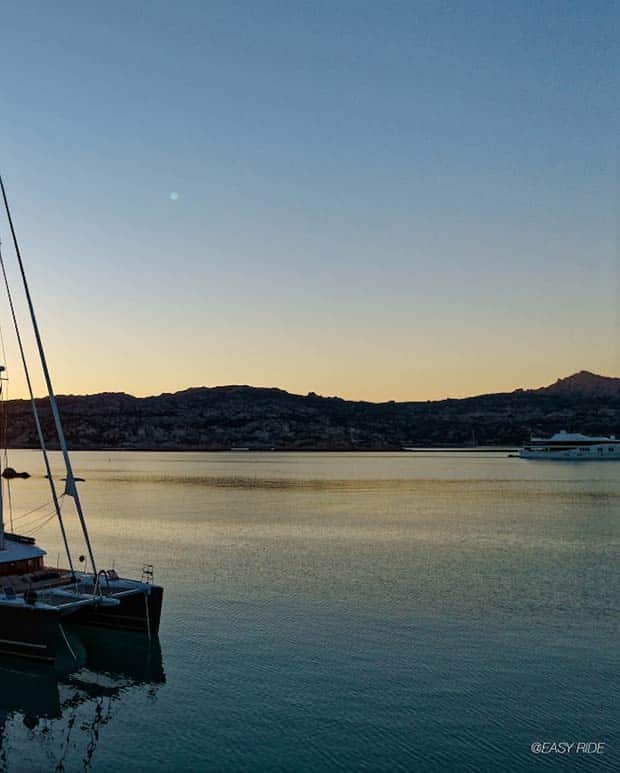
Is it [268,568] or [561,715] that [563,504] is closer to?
[268,568]

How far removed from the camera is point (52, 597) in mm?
25203

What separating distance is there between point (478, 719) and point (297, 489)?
271 ft

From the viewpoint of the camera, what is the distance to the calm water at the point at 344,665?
18.2 m

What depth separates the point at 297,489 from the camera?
102 m

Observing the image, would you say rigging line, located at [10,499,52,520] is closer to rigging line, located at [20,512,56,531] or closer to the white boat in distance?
rigging line, located at [20,512,56,531]

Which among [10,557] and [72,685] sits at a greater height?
[10,557]

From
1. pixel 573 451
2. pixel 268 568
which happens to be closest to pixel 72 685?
pixel 268 568

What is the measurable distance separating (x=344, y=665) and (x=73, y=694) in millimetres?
8727

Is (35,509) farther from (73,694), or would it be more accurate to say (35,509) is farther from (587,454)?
(587,454)

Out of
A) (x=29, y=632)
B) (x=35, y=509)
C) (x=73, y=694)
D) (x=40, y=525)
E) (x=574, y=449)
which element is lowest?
(x=35, y=509)

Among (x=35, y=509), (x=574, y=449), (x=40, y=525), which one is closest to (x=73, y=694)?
(x=40, y=525)

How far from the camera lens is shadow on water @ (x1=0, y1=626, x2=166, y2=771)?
61.2 feet

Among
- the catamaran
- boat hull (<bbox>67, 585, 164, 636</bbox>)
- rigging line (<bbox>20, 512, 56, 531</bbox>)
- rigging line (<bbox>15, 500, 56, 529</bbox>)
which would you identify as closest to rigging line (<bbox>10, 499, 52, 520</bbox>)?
rigging line (<bbox>15, 500, 56, 529</bbox>)

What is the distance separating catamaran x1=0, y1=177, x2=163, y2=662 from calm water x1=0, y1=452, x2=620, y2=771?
953 mm
